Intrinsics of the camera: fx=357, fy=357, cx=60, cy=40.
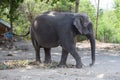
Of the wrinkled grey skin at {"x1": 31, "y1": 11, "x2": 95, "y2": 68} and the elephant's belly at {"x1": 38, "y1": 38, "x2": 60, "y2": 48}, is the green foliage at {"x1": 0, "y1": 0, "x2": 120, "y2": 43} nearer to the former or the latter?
the elephant's belly at {"x1": 38, "y1": 38, "x2": 60, "y2": 48}

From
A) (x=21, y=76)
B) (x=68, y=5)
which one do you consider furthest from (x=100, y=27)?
(x=21, y=76)

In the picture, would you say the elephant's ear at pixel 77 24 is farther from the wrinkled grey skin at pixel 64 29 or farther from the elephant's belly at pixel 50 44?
the elephant's belly at pixel 50 44

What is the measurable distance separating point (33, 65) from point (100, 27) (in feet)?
161

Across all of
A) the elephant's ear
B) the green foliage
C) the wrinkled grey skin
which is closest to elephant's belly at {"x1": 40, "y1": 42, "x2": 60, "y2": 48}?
the wrinkled grey skin

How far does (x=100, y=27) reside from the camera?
6175 centimetres

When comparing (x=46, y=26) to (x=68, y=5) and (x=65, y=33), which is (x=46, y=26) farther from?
(x=68, y=5)

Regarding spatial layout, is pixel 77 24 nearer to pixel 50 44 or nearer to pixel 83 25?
pixel 83 25

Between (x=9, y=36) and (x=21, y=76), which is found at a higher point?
(x=21, y=76)

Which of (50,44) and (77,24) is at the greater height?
(77,24)

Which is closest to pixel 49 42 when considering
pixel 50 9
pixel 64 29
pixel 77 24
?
pixel 64 29

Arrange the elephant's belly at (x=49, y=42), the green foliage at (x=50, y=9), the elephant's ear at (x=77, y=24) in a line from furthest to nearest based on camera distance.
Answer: the green foliage at (x=50, y=9), the elephant's belly at (x=49, y=42), the elephant's ear at (x=77, y=24)

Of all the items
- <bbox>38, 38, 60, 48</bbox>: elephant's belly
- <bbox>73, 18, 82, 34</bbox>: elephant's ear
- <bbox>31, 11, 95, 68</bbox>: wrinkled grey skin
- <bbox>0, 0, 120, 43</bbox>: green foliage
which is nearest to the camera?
<bbox>73, 18, 82, 34</bbox>: elephant's ear

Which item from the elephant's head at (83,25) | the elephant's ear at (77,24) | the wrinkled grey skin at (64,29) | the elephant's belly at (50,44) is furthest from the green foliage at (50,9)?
the elephant's ear at (77,24)

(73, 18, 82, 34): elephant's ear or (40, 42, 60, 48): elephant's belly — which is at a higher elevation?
(73, 18, 82, 34): elephant's ear
